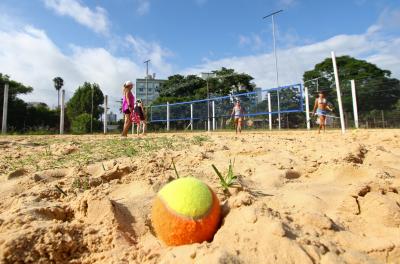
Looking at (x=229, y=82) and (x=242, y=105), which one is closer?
(x=242, y=105)

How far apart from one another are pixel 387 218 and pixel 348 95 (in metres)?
13.4

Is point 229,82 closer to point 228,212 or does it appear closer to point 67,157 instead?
point 67,157

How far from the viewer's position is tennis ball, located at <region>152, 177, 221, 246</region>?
174 centimetres

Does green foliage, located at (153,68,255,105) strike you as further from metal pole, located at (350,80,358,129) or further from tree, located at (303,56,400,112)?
metal pole, located at (350,80,358,129)

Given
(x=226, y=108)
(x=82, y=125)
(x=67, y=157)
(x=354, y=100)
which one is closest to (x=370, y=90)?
(x=354, y=100)

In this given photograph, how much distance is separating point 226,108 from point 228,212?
50.8 ft

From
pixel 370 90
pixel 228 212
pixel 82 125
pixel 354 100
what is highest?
pixel 370 90

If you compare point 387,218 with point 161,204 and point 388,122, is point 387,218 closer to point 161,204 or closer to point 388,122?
point 161,204

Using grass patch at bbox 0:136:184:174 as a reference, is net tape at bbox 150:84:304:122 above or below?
above

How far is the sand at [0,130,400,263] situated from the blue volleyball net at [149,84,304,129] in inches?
422

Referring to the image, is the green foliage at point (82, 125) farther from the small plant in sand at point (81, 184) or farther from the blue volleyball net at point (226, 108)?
the small plant in sand at point (81, 184)

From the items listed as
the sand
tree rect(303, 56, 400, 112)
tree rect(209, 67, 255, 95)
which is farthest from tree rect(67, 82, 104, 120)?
the sand

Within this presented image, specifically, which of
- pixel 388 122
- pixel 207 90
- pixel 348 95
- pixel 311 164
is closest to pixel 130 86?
pixel 311 164

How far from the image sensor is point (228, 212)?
6.37 feet
